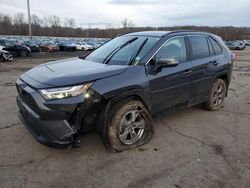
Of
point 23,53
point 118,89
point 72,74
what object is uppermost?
point 72,74

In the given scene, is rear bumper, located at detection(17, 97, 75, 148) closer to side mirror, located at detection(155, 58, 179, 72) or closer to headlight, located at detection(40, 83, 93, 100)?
headlight, located at detection(40, 83, 93, 100)

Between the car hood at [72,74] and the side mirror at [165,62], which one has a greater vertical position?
the side mirror at [165,62]

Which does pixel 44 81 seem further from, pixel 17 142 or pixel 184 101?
pixel 184 101

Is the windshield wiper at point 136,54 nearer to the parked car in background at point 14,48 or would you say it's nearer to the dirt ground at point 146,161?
the dirt ground at point 146,161

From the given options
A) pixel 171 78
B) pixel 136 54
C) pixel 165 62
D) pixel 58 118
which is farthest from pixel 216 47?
pixel 58 118

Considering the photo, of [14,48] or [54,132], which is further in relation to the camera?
[14,48]

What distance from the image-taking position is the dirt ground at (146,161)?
2.73 metres

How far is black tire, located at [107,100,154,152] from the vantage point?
319 centimetres

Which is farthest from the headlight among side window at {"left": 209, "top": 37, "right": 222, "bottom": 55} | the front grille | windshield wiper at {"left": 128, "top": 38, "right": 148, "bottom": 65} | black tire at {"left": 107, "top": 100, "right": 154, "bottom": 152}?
side window at {"left": 209, "top": 37, "right": 222, "bottom": 55}

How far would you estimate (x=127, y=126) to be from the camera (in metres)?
3.39

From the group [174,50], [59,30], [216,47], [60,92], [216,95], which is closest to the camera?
[60,92]

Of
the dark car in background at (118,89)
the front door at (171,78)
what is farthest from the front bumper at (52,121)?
the front door at (171,78)

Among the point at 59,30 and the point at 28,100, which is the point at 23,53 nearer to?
the point at 28,100

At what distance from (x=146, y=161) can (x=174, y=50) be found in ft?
6.46
